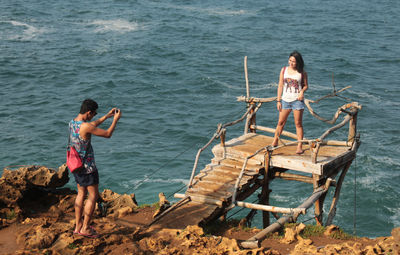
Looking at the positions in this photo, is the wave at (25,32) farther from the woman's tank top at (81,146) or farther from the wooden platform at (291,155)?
the woman's tank top at (81,146)

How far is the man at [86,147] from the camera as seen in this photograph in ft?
31.5

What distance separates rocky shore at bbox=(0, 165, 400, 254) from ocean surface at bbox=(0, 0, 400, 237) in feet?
3.10

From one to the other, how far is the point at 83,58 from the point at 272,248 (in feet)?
99.5

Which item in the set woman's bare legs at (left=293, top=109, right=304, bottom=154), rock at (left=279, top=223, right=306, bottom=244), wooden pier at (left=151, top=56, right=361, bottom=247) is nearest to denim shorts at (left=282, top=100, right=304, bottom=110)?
woman's bare legs at (left=293, top=109, right=304, bottom=154)

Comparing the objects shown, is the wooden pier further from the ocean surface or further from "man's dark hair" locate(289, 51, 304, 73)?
the ocean surface

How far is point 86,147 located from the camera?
9.76 metres

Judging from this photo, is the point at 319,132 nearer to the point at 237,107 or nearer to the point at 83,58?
the point at 237,107

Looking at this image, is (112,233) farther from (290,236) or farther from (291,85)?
(291,85)

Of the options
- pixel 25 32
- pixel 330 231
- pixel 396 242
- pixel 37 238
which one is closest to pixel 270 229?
pixel 330 231

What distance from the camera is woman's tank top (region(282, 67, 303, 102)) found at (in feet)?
41.6

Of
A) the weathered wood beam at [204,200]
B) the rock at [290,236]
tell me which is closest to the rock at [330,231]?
the rock at [290,236]

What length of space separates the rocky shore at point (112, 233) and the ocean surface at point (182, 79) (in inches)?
37.1

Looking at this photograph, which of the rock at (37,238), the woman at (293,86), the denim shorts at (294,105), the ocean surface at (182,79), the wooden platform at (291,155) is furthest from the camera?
the ocean surface at (182,79)

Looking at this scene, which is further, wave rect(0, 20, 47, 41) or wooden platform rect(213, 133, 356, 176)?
wave rect(0, 20, 47, 41)
